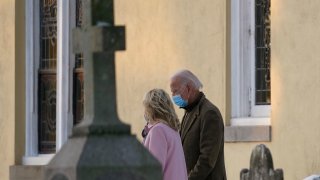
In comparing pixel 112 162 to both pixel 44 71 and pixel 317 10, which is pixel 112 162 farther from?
pixel 44 71

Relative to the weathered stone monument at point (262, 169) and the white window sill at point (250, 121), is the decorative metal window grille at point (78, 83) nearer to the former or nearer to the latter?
the white window sill at point (250, 121)

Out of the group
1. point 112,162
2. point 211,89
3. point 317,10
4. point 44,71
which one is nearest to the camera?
point 112,162

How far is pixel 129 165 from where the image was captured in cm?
586

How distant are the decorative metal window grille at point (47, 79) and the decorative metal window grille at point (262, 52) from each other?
2.73 m

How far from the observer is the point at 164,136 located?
29.3 feet

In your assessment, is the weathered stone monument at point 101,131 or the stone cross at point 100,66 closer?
the weathered stone monument at point 101,131

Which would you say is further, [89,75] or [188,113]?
[188,113]

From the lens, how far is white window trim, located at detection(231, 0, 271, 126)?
12.7m

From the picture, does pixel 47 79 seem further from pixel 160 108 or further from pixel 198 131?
pixel 160 108

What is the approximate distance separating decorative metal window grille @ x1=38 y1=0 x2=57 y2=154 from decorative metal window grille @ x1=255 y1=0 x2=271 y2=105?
8.94 feet

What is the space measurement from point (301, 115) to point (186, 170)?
119 inches

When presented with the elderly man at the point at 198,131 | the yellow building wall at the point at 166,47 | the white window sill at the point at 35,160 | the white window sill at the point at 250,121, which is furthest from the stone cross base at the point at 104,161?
the white window sill at the point at 35,160

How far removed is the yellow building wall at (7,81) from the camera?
1434 centimetres

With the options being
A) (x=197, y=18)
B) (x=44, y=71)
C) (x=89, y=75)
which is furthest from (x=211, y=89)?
(x=89, y=75)
